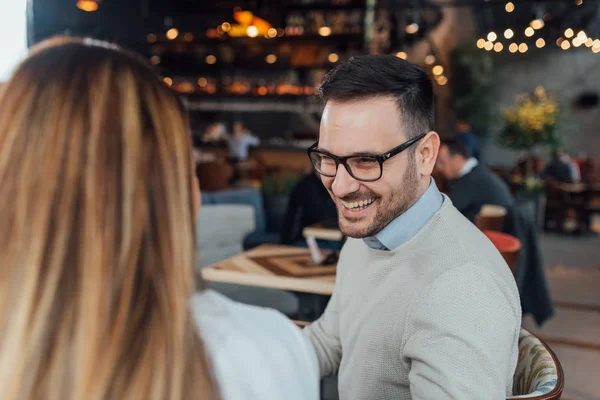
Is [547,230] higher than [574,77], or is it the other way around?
[574,77]

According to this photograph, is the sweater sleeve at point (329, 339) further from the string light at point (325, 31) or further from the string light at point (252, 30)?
the string light at point (252, 30)

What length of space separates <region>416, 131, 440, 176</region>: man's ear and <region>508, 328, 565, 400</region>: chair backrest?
1.59 feet

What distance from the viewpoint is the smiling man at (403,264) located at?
1.01 metres

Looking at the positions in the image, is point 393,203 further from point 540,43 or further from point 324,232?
point 540,43

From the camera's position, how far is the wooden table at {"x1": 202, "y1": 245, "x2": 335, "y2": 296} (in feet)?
7.91

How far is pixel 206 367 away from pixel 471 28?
1539cm

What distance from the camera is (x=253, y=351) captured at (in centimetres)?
70

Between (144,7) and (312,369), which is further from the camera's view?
(144,7)

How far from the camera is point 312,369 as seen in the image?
0.77 metres

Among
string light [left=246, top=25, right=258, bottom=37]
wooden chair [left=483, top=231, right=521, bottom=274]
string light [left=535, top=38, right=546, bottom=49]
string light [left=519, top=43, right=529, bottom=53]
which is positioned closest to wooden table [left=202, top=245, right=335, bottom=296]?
wooden chair [left=483, top=231, right=521, bottom=274]

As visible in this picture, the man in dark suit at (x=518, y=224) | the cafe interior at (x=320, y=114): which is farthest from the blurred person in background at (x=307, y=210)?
the man in dark suit at (x=518, y=224)

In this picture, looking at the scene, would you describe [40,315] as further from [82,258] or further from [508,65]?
[508,65]

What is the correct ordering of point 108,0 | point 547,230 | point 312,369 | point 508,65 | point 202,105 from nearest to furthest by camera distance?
point 312,369 < point 547,230 < point 108,0 < point 202,105 < point 508,65

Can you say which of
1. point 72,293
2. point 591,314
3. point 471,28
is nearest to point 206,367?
point 72,293
